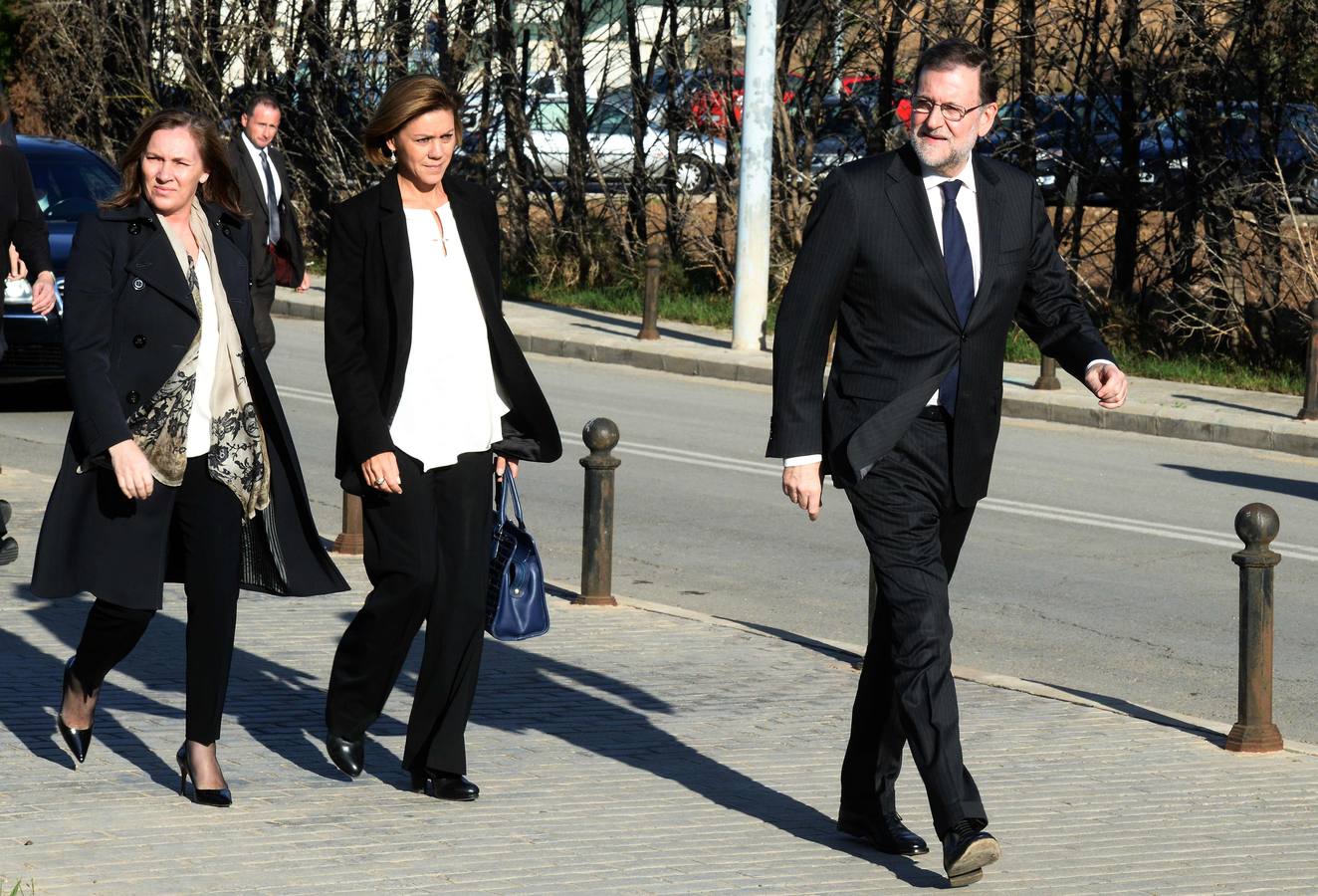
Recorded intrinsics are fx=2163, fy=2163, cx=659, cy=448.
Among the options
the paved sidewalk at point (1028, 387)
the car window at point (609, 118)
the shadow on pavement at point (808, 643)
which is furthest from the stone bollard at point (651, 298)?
the shadow on pavement at point (808, 643)

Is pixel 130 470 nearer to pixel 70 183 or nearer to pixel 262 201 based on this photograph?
pixel 262 201

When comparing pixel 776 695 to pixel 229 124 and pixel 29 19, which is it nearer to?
pixel 229 124

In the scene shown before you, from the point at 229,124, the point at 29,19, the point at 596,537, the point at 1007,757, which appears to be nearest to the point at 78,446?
the point at 1007,757

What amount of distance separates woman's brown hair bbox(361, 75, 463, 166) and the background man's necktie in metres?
1.33

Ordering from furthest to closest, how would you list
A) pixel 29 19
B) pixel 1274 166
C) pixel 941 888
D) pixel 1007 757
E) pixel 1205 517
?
pixel 29 19 → pixel 1274 166 → pixel 1205 517 → pixel 1007 757 → pixel 941 888

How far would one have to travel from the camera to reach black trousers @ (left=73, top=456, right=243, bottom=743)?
18.2 ft

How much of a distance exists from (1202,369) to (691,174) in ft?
22.3

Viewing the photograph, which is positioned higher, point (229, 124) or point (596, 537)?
point (229, 124)

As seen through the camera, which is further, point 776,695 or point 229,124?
point 229,124

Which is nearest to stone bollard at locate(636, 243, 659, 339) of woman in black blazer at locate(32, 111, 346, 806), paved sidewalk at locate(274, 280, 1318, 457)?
paved sidewalk at locate(274, 280, 1318, 457)

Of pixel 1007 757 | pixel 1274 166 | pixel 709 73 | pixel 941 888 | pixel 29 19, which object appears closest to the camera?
pixel 941 888

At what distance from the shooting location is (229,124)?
28.6 metres

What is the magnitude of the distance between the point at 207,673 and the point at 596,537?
325 centimetres

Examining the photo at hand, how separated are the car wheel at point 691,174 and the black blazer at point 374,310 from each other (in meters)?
17.2
